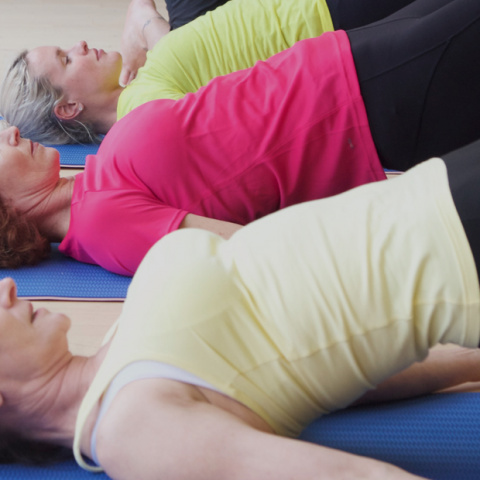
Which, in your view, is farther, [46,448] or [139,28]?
[139,28]

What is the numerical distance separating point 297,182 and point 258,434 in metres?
0.85

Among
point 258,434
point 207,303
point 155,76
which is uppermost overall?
point 155,76

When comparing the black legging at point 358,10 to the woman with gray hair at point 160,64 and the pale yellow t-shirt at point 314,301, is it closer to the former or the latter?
the woman with gray hair at point 160,64

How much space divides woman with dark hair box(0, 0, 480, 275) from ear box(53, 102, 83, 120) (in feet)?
1.69

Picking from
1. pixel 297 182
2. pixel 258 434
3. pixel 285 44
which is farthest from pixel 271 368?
pixel 285 44

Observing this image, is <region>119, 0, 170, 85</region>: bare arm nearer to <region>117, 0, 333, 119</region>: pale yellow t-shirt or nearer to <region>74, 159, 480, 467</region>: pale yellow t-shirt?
<region>117, 0, 333, 119</region>: pale yellow t-shirt

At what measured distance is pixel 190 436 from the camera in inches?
36.0

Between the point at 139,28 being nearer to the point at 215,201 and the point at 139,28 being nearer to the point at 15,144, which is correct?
the point at 15,144

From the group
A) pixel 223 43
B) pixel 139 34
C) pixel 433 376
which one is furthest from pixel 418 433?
pixel 139 34

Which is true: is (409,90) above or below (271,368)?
above

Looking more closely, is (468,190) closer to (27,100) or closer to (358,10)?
(358,10)

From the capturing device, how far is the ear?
2299 mm

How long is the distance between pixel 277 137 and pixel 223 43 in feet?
1.89

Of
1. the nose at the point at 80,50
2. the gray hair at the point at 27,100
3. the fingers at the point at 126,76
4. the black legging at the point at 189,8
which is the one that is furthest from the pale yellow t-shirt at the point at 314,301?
the fingers at the point at 126,76
